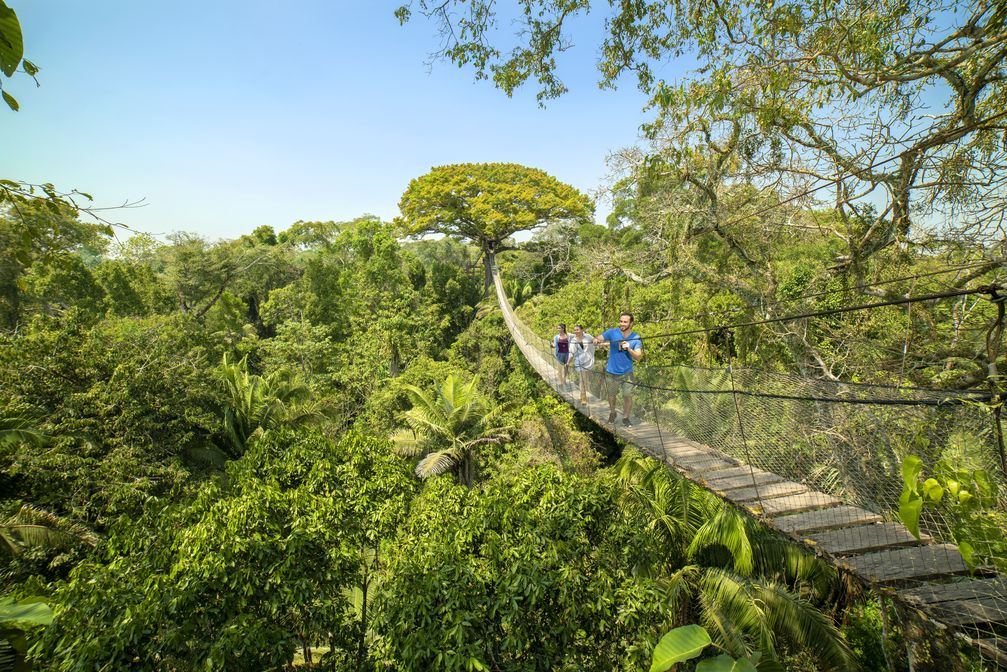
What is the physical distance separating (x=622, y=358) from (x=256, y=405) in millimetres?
6797

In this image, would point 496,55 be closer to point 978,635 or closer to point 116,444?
point 978,635

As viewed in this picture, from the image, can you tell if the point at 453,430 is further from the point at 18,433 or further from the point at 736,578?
the point at 18,433

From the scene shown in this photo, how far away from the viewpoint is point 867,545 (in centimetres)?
203

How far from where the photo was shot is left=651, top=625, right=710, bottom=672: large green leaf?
132 centimetres

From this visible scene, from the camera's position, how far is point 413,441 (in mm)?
8172

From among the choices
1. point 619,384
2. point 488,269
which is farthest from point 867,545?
point 488,269

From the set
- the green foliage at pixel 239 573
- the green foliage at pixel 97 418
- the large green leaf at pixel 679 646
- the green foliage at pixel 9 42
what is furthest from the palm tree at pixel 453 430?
the green foliage at pixel 9 42

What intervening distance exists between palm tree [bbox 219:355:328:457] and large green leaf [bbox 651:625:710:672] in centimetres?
683

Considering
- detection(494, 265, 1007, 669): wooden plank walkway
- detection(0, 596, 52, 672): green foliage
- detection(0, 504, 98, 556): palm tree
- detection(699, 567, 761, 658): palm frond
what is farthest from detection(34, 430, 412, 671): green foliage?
detection(699, 567, 761, 658): palm frond

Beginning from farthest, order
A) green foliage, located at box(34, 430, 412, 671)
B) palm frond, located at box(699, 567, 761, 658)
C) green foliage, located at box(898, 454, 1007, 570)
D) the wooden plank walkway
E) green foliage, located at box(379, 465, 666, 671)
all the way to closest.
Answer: palm frond, located at box(699, 567, 761, 658), green foliage, located at box(379, 465, 666, 671), green foliage, located at box(34, 430, 412, 671), the wooden plank walkway, green foliage, located at box(898, 454, 1007, 570)

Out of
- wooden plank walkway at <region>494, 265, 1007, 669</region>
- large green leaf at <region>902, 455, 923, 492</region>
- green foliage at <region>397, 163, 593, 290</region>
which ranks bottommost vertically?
wooden plank walkway at <region>494, 265, 1007, 669</region>

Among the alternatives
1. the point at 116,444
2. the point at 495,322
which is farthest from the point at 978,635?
the point at 495,322

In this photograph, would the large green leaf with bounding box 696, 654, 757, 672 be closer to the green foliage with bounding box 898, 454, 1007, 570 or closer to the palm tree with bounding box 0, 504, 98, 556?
the green foliage with bounding box 898, 454, 1007, 570

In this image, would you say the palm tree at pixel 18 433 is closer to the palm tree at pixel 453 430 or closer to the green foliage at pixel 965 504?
the palm tree at pixel 453 430
